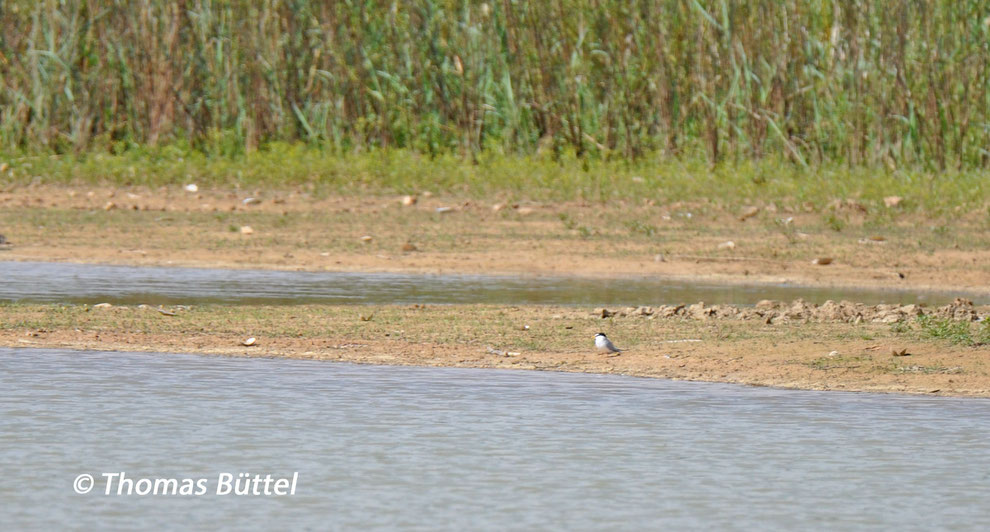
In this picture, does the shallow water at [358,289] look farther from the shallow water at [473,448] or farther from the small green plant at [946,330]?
the shallow water at [473,448]

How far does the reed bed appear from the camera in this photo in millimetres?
15227

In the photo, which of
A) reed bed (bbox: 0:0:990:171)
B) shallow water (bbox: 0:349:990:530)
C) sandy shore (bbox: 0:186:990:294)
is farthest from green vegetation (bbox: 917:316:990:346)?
reed bed (bbox: 0:0:990:171)

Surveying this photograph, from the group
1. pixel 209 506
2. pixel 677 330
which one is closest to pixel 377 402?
pixel 209 506

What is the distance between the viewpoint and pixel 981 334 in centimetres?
786

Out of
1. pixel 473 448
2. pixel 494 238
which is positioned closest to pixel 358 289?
pixel 494 238

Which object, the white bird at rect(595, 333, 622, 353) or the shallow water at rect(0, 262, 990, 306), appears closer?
the white bird at rect(595, 333, 622, 353)

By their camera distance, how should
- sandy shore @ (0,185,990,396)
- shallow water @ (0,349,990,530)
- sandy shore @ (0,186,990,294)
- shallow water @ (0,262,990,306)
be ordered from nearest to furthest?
shallow water @ (0,349,990,530)
sandy shore @ (0,185,990,396)
shallow water @ (0,262,990,306)
sandy shore @ (0,186,990,294)

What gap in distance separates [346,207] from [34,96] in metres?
4.62

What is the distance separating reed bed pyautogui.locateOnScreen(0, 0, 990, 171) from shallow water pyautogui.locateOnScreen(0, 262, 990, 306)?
16.5 ft

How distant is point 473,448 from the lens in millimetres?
5812

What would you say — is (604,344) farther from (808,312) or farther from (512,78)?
(512,78)

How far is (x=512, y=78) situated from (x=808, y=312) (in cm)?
812

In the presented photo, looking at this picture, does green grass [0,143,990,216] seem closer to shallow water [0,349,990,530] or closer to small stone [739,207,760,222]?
small stone [739,207,760,222]

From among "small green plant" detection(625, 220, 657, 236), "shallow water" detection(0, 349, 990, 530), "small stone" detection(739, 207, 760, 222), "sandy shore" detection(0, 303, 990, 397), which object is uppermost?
"small stone" detection(739, 207, 760, 222)
